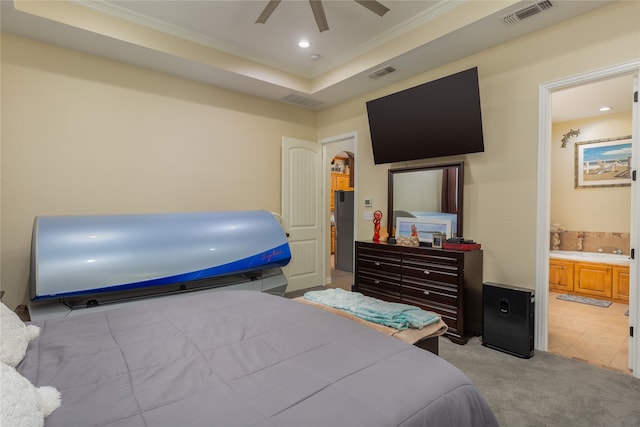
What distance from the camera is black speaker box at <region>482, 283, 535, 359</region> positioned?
2.59 meters

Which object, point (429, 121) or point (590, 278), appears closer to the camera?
point (429, 121)

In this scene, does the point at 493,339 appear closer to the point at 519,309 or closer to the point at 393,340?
the point at 519,309

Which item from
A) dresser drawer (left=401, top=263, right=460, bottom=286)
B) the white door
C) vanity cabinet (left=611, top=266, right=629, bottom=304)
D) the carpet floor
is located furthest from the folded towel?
vanity cabinet (left=611, top=266, right=629, bottom=304)

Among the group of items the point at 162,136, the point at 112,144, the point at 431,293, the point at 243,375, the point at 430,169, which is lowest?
the point at 431,293

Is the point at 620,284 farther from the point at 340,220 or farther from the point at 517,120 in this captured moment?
the point at 340,220

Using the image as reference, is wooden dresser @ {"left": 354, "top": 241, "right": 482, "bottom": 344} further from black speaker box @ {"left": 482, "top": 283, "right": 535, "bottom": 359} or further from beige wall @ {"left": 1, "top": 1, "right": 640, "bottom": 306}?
beige wall @ {"left": 1, "top": 1, "right": 640, "bottom": 306}

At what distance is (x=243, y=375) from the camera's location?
1.03m

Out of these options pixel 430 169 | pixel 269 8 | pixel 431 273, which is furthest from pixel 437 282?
pixel 269 8

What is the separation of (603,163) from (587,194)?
1.56 feet

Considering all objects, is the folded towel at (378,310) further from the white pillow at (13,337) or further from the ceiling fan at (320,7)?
the ceiling fan at (320,7)

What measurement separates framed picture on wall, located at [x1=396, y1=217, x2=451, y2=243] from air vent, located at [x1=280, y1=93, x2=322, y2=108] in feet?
6.78

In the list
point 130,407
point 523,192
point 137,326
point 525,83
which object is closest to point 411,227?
point 523,192

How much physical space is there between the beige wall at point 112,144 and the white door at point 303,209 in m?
0.29

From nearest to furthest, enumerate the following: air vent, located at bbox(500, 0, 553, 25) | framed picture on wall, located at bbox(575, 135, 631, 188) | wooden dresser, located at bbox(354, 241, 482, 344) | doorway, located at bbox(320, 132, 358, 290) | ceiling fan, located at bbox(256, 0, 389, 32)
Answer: ceiling fan, located at bbox(256, 0, 389, 32), air vent, located at bbox(500, 0, 553, 25), wooden dresser, located at bbox(354, 241, 482, 344), framed picture on wall, located at bbox(575, 135, 631, 188), doorway, located at bbox(320, 132, 358, 290)
